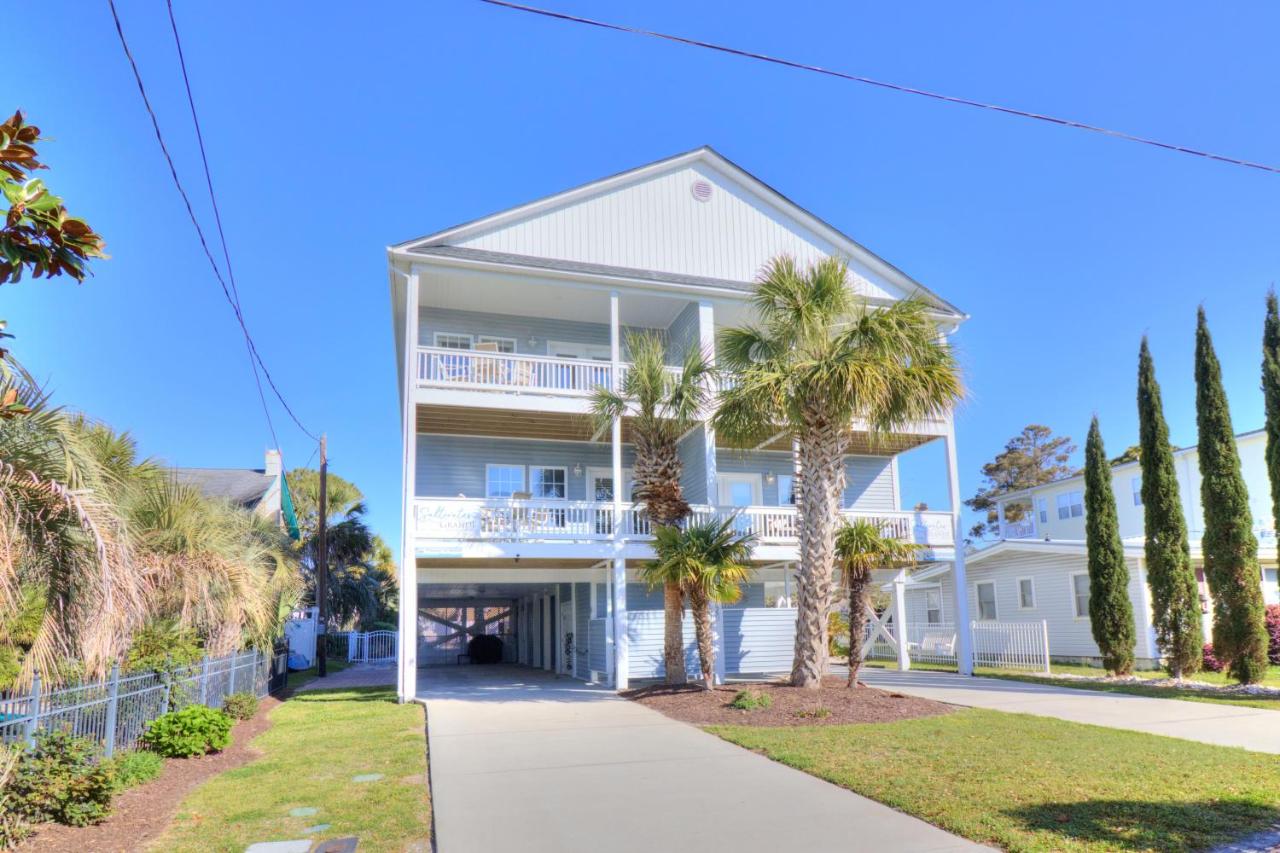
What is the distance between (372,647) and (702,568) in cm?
2308

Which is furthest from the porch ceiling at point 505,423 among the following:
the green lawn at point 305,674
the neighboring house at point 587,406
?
the green lawn at point 305,674

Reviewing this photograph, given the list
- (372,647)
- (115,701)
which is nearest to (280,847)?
(115,701)

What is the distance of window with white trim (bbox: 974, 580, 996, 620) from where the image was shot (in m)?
26.1

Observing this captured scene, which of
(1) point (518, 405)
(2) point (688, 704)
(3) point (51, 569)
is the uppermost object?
(1) point (518, 405)

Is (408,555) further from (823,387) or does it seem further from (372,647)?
(372,647)

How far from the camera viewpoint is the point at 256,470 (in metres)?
37.7

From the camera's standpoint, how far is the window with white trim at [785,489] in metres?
21.3

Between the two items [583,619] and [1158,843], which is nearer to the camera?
[1158,843]

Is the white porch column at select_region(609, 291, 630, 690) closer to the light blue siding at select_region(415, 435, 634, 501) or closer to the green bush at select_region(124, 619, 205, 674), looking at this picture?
the light blue siding at select_region(415, 435, 634, 501)

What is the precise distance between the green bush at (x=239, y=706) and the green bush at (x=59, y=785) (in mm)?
5757

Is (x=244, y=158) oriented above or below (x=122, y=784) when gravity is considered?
above

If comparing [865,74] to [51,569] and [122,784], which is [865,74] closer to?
[51,569]

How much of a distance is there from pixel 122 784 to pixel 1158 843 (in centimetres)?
906

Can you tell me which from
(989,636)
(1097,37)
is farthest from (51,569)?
(989,636)
